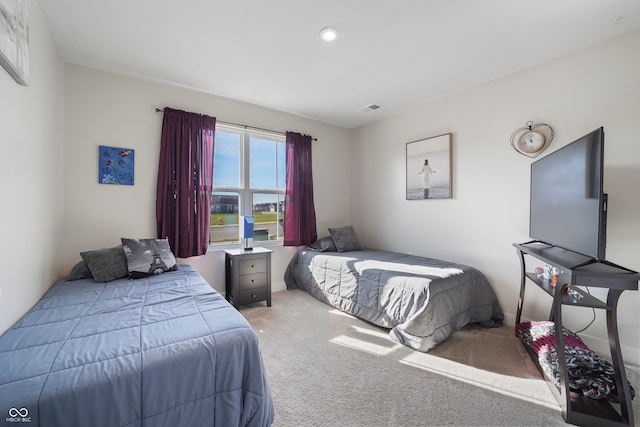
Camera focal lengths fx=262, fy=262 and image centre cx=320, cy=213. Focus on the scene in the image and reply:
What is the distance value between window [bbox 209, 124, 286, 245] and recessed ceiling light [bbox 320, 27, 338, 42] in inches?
69.8

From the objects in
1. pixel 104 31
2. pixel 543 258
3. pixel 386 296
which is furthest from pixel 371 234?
pixel 104 31

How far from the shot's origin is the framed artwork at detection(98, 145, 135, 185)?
2658 millimetres

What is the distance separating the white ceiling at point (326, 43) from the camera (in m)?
1.85

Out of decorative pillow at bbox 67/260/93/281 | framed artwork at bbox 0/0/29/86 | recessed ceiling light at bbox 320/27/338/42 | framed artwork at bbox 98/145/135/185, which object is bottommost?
decorative pillow at bbox 67/260/93/281

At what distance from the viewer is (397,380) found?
185 cm

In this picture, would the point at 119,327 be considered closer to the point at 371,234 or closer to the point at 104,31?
the point at 104,31

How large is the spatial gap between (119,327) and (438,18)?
2.87m

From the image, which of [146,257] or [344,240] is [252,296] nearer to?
[146,257]

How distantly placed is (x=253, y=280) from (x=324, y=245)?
1156 mm

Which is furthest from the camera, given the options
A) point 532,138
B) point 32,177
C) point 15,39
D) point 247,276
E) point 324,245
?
point 324,245

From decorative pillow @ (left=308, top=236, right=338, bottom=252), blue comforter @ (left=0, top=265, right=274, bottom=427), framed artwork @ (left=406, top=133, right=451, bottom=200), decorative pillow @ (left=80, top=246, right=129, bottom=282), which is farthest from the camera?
decorative pillow @ (left=308, top=236, right=338, bottom=252)

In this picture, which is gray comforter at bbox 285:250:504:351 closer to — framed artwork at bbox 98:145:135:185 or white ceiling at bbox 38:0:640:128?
white ceiling at bbox 38:0:640:128

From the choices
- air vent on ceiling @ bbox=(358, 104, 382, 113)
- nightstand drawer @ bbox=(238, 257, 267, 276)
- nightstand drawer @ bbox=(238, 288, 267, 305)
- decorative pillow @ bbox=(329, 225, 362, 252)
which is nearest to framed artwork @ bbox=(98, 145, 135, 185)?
nightstand drawer @ bbox=(238, 257, 267, 276)

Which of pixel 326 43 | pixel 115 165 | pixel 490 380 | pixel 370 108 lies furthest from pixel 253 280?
pixel 370 108
